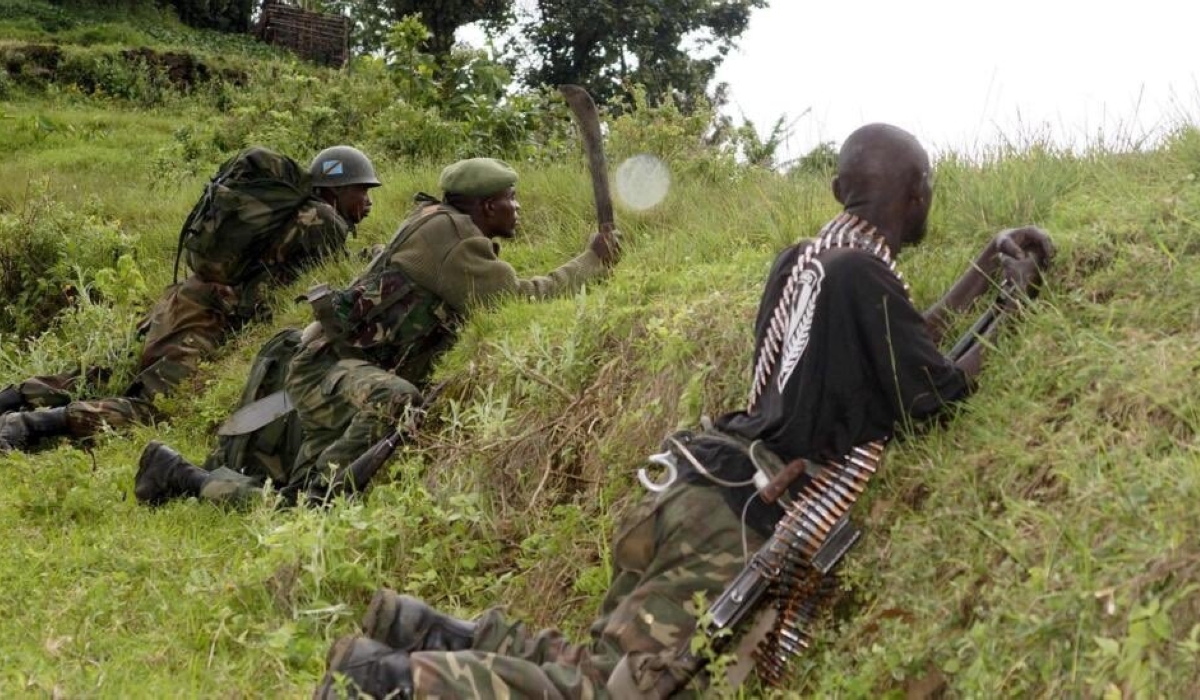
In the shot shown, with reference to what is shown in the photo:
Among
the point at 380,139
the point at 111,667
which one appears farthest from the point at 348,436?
the point at 380,139

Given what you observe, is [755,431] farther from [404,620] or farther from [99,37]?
[99,37]

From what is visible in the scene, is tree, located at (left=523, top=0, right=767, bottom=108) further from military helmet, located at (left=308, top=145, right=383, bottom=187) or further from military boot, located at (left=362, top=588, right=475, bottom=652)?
military boot, located at (left=362, top=588, right=475, bottom=652)

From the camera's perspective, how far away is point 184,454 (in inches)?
337

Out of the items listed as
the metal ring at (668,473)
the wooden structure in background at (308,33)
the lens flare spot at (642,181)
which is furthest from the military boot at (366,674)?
the wooden structure in background at (308,33)

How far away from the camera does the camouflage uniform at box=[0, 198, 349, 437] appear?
31.1 feet

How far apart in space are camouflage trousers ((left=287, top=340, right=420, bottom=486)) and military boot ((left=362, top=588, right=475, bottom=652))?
2.12 m

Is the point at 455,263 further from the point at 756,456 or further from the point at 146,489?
the point at 756,456

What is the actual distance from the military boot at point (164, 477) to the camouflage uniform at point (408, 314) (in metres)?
0.59

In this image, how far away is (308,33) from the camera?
29406mm

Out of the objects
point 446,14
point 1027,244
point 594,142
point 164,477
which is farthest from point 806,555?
point 446,14

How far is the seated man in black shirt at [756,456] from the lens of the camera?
13.3ft

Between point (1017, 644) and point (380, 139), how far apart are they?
31.6 ft

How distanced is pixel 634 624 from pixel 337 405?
332 cm

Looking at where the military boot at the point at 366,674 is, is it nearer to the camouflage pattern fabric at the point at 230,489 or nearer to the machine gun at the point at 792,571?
the machine gun at the point at 792,571
